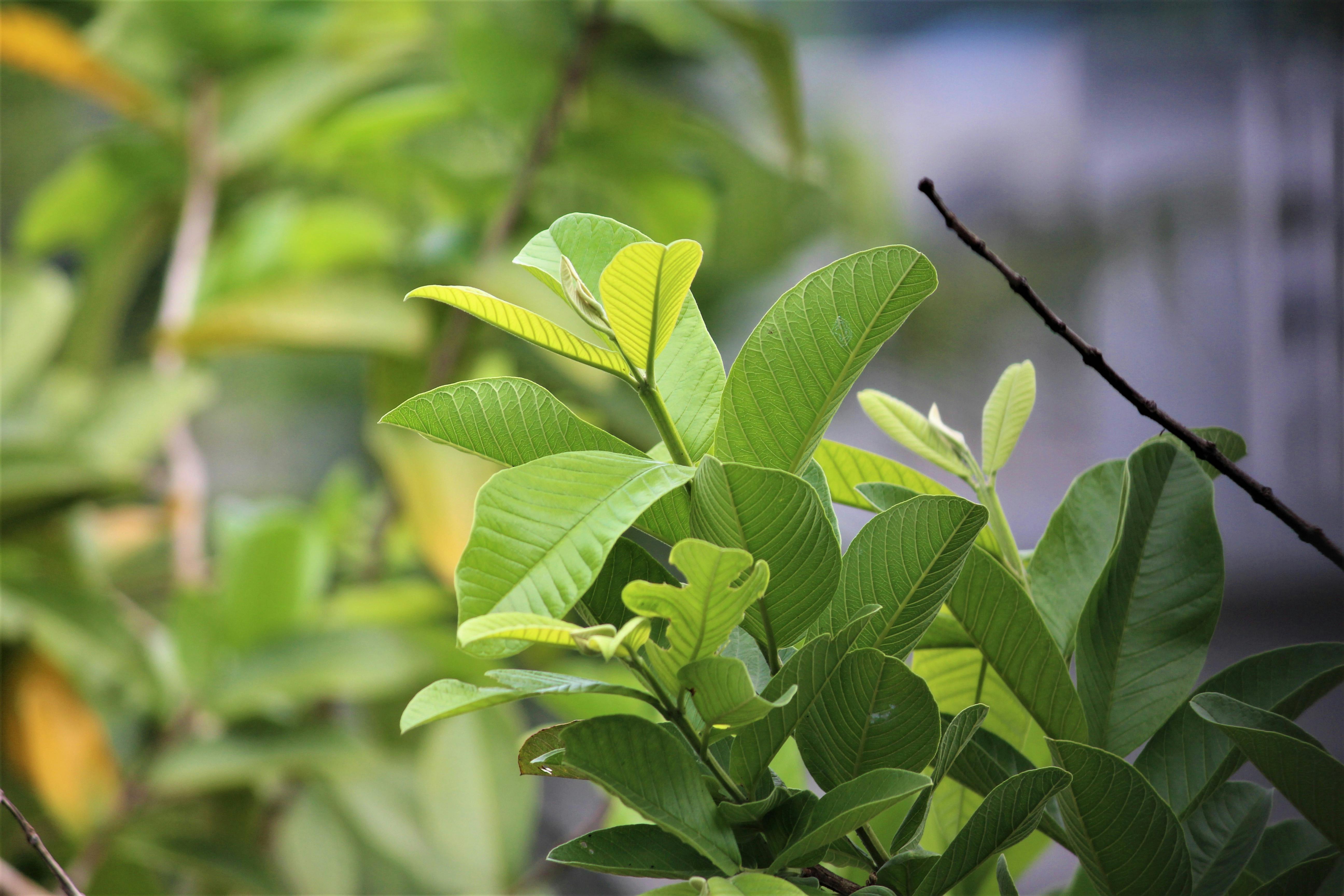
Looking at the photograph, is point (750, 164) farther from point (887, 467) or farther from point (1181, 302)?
point (1181, 302)

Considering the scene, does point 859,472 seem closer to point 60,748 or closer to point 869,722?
point 869,722

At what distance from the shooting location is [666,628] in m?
0.11

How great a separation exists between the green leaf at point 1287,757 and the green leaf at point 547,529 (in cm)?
7

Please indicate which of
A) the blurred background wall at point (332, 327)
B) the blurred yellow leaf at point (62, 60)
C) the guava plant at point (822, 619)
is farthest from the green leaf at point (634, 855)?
the blurred yellow leaf at point (62, 60)

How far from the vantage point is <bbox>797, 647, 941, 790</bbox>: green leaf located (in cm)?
12

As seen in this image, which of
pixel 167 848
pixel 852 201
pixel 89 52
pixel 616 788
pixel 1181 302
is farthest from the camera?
pixel 1181 302

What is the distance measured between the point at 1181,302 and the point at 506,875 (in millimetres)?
1096

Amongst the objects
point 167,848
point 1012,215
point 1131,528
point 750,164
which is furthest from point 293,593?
point 1012,215

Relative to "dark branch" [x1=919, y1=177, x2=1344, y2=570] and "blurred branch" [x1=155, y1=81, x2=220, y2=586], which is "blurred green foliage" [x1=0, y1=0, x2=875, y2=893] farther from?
"dark branch" [x1=919, y1=177, x2=1344, y2=570]

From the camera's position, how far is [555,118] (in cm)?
45

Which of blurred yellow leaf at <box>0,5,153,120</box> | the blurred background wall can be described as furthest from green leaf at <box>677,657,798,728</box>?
blurred yellow leaf at <box>0,5,153,120</box>

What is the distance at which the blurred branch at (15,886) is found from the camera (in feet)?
1.03

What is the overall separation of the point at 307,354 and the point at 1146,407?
408mm

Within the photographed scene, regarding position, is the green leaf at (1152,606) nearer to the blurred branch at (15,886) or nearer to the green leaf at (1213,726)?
the green leaf at (1213,726)
